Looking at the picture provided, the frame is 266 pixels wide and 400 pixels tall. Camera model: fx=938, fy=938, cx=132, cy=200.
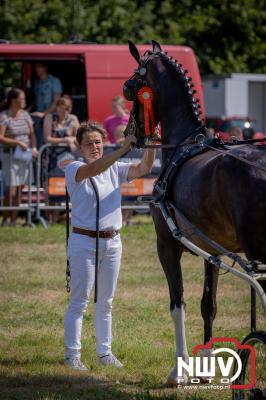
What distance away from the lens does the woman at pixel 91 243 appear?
7.35 meters

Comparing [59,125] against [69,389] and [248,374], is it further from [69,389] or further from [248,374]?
[248,374]

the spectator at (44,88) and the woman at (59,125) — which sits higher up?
the spectator at (44,88)

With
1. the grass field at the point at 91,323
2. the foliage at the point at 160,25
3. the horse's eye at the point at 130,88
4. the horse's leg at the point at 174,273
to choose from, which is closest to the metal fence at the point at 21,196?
the grass field at the point at 91,323

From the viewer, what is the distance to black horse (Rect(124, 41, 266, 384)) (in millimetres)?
6152

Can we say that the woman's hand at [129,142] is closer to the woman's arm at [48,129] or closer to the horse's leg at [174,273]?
the horse's leg at [174,273]

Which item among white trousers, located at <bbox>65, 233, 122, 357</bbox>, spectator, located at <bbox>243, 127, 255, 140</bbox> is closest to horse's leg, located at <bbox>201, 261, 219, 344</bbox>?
white trousers, located at <bbox>65, 233, 122, 357</bbox>

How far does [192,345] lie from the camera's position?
27.1 feet

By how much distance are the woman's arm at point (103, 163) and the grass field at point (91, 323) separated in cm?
157

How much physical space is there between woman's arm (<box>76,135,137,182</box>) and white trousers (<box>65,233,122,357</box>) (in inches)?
22.1

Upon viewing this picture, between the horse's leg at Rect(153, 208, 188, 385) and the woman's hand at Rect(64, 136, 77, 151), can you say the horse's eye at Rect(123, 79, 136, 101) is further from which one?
the woman's hand at Rect(64, 136, 77, 151)

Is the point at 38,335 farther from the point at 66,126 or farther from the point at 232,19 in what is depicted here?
the point at 232,19

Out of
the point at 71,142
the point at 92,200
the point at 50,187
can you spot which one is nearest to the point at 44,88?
the point at 71,142

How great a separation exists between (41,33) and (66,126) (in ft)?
33.4

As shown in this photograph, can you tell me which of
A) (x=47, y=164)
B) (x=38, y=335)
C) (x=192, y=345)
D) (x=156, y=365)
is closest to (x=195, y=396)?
(x=156, y=365)
